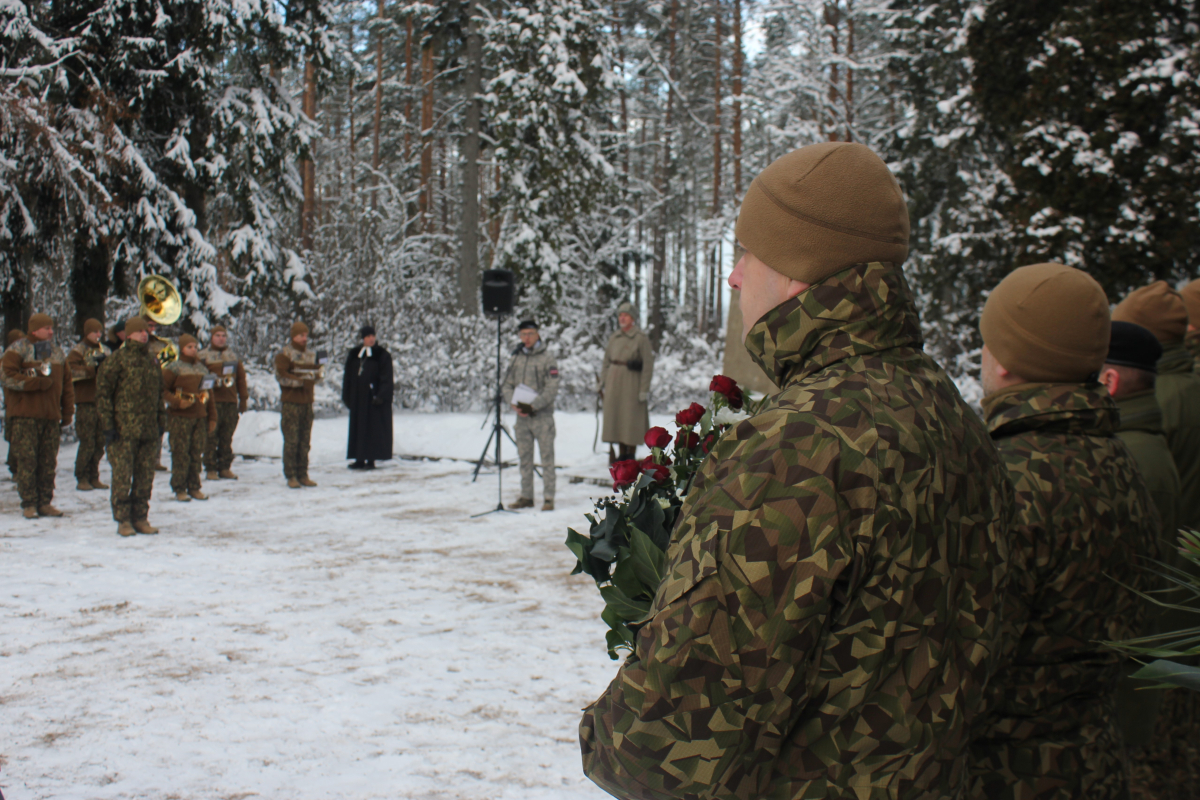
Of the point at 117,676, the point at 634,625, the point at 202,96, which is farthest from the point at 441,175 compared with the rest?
the point at 634,625

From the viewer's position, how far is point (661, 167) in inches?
1240

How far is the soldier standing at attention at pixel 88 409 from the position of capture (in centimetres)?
1015

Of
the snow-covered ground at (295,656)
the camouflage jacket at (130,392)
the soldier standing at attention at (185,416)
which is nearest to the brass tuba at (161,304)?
the soldier standing at attention at (185,416)

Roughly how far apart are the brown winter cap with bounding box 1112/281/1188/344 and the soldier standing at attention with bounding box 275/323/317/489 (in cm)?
938

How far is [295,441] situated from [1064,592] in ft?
33.6

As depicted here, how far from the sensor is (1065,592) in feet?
5.46

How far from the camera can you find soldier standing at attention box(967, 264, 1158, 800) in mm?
1604

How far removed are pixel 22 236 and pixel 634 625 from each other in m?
14.4

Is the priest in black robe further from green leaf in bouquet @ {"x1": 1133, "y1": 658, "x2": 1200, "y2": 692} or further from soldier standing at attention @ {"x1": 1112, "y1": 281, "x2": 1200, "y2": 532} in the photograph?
green leaf in bouquet @ {"x1": 1133, "y1": 658, "x2": 1200, "y2": 692}

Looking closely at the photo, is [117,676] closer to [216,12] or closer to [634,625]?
[634,625]

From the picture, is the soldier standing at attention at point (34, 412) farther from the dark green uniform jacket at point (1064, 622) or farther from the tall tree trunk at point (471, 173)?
the tall tree trunk at point (471, 173)

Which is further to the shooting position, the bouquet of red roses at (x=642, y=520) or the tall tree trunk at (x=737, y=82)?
the tall tree trunk at (x=737, y=82)

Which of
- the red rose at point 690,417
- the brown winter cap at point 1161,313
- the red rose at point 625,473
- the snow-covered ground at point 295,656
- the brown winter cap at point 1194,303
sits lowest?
the snow-covered ground at point 295,656

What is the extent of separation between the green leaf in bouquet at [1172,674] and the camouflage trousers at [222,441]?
11.4m
